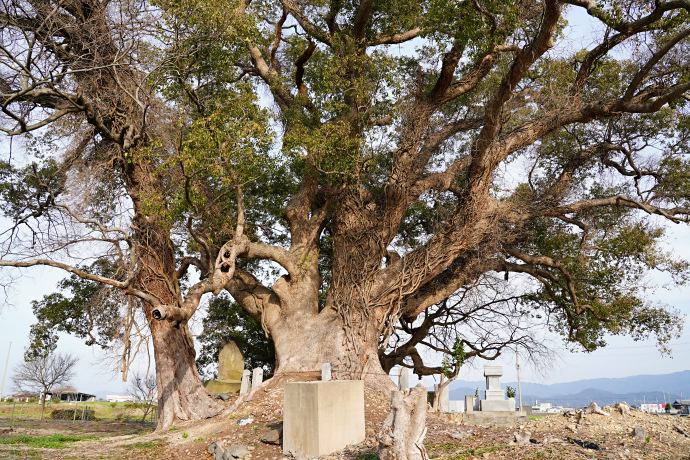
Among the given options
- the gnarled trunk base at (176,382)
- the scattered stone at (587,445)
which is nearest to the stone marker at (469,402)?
the gnarled trunk base at (176,382)

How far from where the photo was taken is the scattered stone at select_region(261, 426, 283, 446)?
894 centimetres

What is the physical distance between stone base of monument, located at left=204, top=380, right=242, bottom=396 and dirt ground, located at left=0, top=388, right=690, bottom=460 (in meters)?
2.77

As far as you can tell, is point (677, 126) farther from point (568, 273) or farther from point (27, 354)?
point (27, 354)

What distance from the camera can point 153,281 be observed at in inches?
505

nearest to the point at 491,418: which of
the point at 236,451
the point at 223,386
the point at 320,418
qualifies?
the point at 223,386

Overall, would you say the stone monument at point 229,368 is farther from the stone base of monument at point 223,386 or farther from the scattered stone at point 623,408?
the scattered stone at point 623,408

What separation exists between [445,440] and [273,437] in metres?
2.86

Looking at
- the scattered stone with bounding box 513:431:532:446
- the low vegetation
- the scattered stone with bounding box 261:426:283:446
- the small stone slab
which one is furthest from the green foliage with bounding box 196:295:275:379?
the scattered stone with bounding box 513:431:532:446

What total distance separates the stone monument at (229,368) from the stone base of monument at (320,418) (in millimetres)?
6929

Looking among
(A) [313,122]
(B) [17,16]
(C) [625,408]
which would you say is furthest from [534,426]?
(B) [17,16]

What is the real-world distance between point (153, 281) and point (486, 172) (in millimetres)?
8435

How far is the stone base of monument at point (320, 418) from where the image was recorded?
7.96m

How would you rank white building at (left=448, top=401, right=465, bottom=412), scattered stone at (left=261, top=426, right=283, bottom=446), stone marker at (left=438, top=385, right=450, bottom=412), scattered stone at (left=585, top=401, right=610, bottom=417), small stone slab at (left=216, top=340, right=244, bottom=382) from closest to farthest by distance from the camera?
scattered stone at (left=261, top=426, right=283, bottom=446)
scattered stone at (left=585, top=401, right=610, bottom=417)
stone marker at (left=438, top=385, right=450, bottom=412)
small stone slab at (left=216, top=340, right=244, bottom=382)
white building at (left=448, top=401, right=465, bottom=412)

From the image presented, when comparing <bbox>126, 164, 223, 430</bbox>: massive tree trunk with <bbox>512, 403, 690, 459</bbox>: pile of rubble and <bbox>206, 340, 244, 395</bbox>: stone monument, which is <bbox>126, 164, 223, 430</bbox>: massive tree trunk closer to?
<bbox>206, 340, 244, 395</bbox>: stone monument
